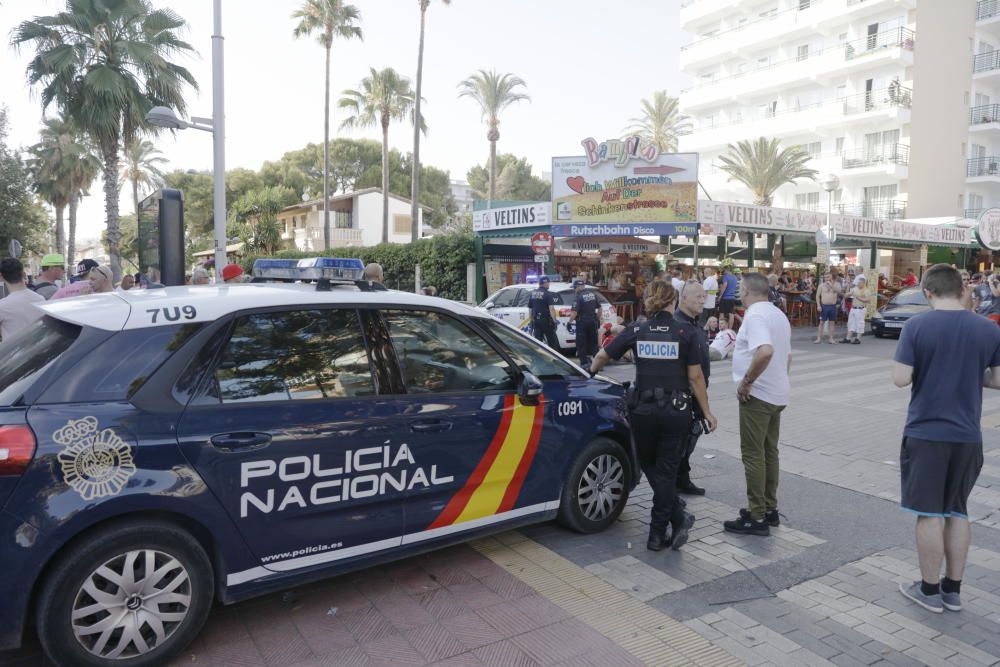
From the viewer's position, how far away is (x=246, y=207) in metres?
39.7

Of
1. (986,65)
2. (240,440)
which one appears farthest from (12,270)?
(986,65)

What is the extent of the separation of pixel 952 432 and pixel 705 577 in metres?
1.51

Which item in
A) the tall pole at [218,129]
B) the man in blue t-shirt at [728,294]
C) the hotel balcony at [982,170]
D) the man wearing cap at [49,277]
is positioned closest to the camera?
the man wearing cap at [49,277]

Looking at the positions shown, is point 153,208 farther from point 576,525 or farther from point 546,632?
point 546,632

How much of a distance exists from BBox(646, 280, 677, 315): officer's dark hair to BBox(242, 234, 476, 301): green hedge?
55.2ft

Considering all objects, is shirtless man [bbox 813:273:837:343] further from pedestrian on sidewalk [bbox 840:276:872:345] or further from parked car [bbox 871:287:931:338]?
parked car [bbox 871:287:931:338]

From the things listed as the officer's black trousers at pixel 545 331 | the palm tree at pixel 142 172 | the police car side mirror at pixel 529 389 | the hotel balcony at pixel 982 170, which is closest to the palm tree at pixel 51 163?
the palm tree at pixel 142 172

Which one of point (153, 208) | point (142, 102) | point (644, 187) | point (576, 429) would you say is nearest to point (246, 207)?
point (142, 102)

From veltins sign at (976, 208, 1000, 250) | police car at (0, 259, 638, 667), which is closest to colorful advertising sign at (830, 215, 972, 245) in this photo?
veltins sign at (976, 208, 1000, 250)

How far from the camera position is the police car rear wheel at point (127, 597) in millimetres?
2695

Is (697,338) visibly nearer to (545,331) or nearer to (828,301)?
(545,331)

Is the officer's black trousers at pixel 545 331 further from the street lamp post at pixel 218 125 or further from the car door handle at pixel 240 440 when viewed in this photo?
the car door handle at pixel 240 440

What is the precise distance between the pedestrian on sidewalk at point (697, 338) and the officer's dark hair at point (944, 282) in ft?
4.10

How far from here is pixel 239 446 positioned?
303 cm
